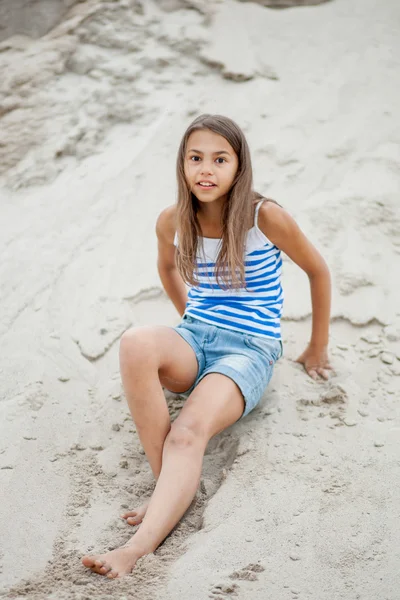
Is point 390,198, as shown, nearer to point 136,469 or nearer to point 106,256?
point 106,256

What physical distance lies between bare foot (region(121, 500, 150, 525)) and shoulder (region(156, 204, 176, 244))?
107 centimetres

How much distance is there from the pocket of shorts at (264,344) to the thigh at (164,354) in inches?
8.5

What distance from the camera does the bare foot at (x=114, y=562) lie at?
163cm

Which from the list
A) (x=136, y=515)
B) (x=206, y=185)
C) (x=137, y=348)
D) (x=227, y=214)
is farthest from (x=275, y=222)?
(x=136, y=515)

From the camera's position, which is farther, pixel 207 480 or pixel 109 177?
pixel 109 177

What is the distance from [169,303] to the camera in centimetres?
295

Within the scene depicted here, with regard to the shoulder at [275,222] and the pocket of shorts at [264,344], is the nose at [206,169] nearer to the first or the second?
the shoulder at [275,222]

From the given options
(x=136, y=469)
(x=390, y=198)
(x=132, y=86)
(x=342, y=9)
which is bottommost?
(x=136, y=469)

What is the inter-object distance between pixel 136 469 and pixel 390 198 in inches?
75.4

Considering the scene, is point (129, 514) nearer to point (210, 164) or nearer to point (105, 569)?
point (105, 569)

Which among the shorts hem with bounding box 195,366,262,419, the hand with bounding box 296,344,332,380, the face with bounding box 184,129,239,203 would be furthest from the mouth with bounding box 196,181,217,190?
the hand with bounding box 296,344,332,380

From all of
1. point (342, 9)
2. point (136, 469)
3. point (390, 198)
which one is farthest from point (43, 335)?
point (342, 9)

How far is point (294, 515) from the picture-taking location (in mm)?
1829

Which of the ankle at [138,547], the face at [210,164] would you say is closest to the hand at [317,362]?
the face at [210,164]
